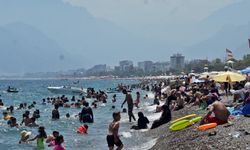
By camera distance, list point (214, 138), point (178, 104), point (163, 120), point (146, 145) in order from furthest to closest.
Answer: point (178, 104)
point (163, 120)
point (146, 145)
point (214, 138)

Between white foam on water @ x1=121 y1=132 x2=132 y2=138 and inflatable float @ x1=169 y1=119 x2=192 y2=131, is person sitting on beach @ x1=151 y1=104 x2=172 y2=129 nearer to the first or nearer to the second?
white foam on water @ x1=121 y1=132 x2=132 y2=138

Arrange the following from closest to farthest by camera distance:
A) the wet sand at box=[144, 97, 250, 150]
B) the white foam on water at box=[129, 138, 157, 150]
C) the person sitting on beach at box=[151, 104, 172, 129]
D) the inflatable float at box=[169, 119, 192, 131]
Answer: the wet sand at box=[144, 97, 250, 150]
the white foam on water at box=[129, 138, 157, 150]
the inflatable float at box=[169, 119, 192, 131]
the person sitting on beach at box=[151, 104, 172, 129]

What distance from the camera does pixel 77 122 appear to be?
28016mm

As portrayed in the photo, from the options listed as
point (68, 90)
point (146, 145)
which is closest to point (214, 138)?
point (146, 145)

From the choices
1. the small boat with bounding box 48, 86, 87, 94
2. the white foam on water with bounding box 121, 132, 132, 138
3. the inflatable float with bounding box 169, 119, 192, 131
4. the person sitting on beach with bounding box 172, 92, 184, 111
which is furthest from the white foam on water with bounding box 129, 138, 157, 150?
the small boat with bounding box 48, 86, 87, 94

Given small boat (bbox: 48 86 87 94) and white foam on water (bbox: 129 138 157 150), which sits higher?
small boat (bbox: 48 86 87 94)

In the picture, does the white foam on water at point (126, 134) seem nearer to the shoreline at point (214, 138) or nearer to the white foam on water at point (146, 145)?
the white foam on water at point (146, 145)

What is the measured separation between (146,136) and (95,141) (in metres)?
2.13

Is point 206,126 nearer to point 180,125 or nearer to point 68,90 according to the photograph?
point 180,125

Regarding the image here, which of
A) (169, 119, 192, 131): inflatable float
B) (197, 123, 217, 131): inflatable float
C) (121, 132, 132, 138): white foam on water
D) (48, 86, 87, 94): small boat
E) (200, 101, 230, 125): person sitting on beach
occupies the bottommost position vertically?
(121, 132, 132, 138): white foam on water

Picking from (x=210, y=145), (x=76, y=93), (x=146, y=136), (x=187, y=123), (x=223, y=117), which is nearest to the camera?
(x=210, y=145)

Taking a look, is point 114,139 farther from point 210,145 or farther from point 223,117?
point 223,117

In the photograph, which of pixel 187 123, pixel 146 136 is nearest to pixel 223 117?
pixel 187 123

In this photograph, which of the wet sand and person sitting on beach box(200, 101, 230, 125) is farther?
person sitting on beach box(200, 101, 230, 125)
